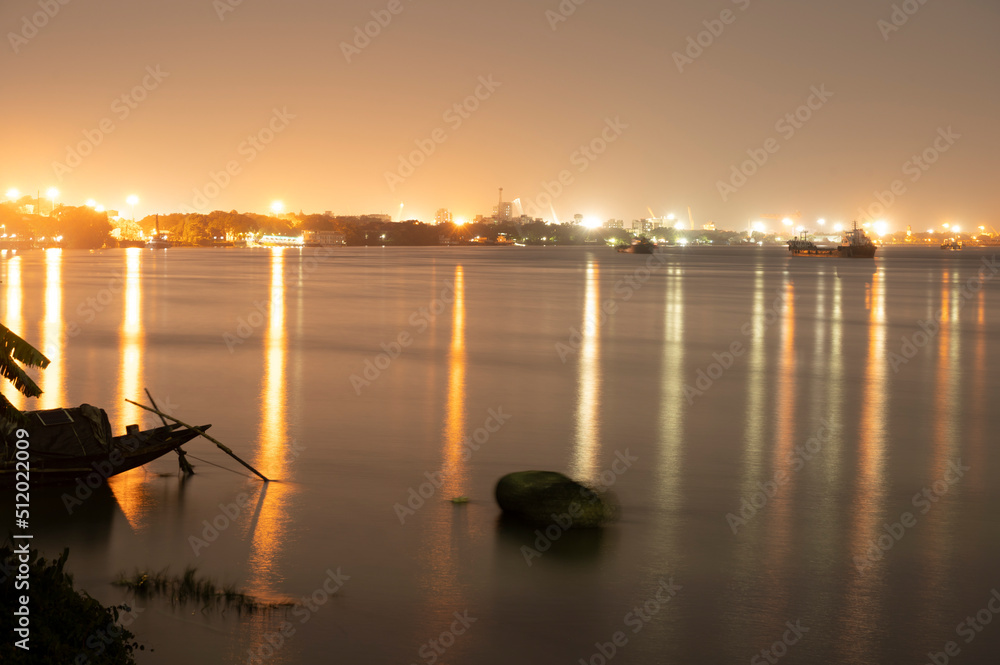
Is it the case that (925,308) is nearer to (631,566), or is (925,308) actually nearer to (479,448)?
(479,448)

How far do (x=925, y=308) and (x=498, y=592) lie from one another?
163 feet

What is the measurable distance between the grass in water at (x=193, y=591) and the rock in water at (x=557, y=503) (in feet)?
12.1

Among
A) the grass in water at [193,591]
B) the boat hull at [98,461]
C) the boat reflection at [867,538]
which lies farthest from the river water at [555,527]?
the boat hull at [98,461]

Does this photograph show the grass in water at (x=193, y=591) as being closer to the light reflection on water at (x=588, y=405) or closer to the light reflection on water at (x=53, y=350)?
the light reflection on water at (x=588, y=405)

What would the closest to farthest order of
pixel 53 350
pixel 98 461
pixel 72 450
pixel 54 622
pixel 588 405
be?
pixel 54 622
pixel 72 450
pixel 98 461
pixel 588 405
pixel 53 350

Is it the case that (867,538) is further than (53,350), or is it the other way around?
(53,350)

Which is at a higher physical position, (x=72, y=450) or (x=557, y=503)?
(x=72, y=450)

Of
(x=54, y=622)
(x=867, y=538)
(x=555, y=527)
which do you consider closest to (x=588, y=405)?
(x=555, y=527)

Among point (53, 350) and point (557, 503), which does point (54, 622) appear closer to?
point (557, 503)

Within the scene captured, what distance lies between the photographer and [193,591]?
34.1ft

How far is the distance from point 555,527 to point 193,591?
4.52 metres

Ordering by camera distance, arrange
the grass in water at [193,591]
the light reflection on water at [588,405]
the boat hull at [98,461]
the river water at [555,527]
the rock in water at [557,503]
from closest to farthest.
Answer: the river water at [555,527], the grass in water at [193,591], the rock in water at [557,503], the boat hull at [98,461], the light reflection on water at [588,405]

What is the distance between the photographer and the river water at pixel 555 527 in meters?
9.69

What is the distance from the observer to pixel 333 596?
1038 centimetres
